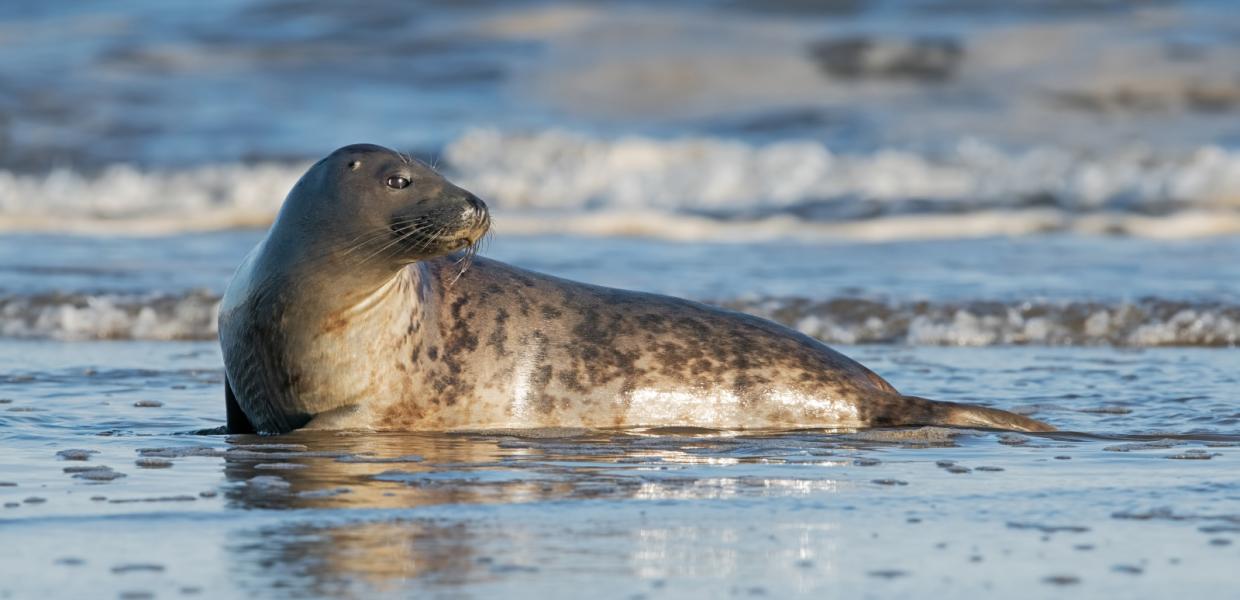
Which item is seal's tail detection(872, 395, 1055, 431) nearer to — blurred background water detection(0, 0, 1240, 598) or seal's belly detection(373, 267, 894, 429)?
seal's belly detection(373, 267, 894, 429)

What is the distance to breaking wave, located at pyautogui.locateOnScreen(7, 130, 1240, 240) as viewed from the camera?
14.4 meters

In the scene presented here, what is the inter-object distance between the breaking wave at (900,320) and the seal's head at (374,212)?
3.47 m

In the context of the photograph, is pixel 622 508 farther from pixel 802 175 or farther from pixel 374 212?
pixel 802 175

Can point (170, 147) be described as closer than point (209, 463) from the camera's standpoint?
No

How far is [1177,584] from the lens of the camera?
3529mm

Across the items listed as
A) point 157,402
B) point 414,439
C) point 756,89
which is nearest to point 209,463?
point 414,439

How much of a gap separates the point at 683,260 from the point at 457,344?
5.87m

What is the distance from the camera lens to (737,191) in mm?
17203

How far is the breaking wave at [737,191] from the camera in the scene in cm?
1444

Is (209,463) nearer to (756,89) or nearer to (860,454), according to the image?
(860,454)

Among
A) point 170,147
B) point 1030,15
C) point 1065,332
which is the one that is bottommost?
point 1065,332

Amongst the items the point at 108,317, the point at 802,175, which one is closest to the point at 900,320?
the point at 108,317

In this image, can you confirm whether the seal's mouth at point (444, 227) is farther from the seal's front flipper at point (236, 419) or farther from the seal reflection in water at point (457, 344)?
the seal's front flipper at point (236, 419)

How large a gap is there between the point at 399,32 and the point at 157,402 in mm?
18200
